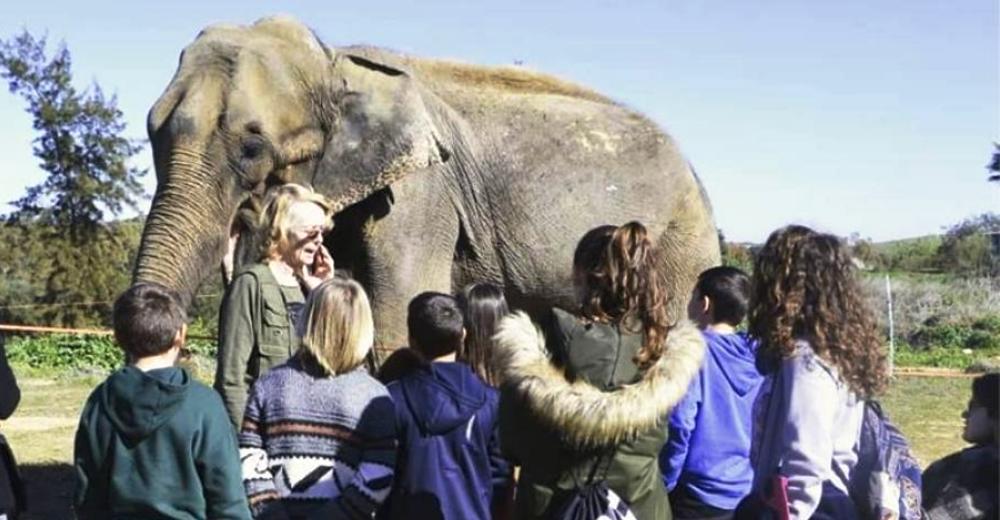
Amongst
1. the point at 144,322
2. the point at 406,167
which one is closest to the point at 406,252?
the point at 406,167

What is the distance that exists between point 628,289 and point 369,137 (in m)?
4.11

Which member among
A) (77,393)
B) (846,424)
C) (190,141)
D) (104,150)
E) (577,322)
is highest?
(104,150)

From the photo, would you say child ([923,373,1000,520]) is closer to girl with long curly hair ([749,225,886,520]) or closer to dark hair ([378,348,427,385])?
girl with long curly hair ([749,225,886,520])

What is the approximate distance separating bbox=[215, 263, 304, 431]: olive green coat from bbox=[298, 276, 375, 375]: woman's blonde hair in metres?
0.73

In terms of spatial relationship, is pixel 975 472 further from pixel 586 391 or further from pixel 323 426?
pixel 323 426

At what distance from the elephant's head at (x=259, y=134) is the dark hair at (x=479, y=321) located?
2.54 metres

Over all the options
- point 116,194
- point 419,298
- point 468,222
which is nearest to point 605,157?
point 468,222

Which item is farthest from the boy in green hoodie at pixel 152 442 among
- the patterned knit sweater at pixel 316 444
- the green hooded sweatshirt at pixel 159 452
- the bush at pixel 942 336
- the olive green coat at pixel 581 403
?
the bush at pixel 942 336

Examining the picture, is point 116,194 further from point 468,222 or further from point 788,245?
point 788,245

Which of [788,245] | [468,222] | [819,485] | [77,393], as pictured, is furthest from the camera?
[77,393]

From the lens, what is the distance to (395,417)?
423cm

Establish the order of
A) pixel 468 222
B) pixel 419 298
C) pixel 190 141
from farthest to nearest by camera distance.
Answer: pixel 468 222, pixel 190 141, pixel 419 298

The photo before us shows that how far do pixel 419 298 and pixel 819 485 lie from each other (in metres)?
1.50

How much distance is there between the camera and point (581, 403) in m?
3.74
